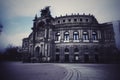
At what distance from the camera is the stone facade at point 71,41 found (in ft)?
53.1

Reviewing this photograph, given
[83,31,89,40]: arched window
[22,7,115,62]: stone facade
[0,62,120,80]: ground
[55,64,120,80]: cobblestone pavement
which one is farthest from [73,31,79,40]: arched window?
[55,64,120,80]: cobblestone pavement

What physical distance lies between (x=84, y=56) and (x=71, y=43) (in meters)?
2.36

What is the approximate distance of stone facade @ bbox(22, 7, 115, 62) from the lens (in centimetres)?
1617

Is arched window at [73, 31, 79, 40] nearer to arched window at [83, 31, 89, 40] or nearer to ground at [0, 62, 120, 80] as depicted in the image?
arched window at [83, 31, 89, 40]

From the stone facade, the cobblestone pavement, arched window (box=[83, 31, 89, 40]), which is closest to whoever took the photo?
the cobblestone pavement

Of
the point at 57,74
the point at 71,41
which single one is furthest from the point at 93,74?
the point at 71,41

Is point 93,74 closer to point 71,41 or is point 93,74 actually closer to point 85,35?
point 71,41

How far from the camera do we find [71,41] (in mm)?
16797

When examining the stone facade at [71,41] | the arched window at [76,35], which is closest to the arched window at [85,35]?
the stone facade at [71,41]

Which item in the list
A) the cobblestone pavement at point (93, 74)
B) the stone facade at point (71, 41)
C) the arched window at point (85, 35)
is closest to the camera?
the cobblestone pavement at point (93, 74)

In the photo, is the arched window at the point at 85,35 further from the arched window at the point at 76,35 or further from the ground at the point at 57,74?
the ground at the point at 57,74

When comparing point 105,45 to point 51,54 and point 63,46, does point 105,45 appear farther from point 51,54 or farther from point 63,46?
point 51,54

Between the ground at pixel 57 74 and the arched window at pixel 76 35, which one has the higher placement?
the arched window at pixel 76 35

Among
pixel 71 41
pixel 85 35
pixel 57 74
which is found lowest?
pixel 57 74
